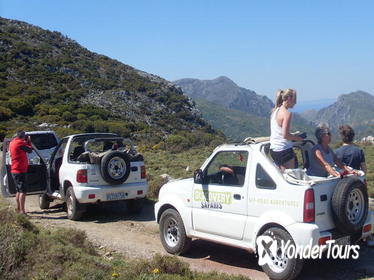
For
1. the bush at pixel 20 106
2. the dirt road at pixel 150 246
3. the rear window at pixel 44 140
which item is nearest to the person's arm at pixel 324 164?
the dirt road at pixel 150 246

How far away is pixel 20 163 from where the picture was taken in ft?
34.6

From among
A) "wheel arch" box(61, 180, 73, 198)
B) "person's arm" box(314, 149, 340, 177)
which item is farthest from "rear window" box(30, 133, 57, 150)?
"person's arm" box(314, 149, 340, 177)

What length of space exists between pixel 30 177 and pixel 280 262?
286 inches

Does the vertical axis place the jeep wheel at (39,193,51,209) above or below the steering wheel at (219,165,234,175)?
below

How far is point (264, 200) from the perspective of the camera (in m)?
6.14

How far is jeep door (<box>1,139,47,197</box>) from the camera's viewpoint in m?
11.2

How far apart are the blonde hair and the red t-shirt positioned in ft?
20.2

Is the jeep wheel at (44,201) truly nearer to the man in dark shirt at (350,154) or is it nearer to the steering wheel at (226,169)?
the steering wheel at (226,169)

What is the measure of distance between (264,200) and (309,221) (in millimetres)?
686

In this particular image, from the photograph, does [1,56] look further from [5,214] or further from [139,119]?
[5,214]

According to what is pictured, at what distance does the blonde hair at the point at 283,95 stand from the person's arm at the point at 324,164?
2.82 ft

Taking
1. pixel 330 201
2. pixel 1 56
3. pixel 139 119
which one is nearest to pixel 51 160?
pixel 330 201

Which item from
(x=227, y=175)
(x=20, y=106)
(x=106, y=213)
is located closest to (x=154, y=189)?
(x=106, y=213)

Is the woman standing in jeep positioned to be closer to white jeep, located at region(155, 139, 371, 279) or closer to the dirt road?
white jeep, located at region(155, 139, 371, 279)
